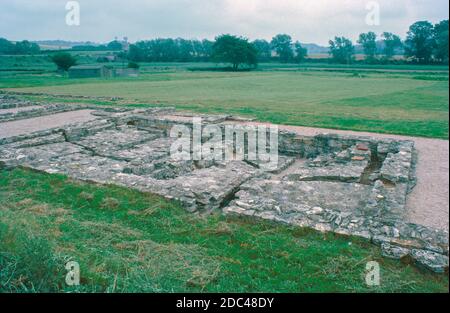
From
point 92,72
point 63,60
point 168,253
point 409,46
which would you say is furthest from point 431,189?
point 409,46

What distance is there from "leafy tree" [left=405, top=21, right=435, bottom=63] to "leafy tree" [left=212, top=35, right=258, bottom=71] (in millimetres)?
27177

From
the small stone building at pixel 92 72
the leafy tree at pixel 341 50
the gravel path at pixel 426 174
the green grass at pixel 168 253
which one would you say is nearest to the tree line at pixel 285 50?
the leafy tree at pixel 341 50

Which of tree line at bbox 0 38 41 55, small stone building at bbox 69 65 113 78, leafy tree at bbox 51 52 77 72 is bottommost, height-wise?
small stone building at bbox 69 65 113 78

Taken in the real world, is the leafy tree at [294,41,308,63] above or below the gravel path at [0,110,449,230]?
above

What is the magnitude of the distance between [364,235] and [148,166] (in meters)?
5.54

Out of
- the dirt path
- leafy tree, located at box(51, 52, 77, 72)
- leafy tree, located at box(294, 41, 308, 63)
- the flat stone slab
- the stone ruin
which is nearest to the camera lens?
the stone ruin

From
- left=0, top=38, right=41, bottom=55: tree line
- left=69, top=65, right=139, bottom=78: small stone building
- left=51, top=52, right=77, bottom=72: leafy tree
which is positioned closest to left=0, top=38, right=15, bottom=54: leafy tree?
left=0, top=38, right=41, bottom=55: tree line

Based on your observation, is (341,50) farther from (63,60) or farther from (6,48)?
(6,48)

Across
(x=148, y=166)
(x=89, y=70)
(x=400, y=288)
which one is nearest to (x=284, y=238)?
(x=400, y=288)

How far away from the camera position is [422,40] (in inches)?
2336

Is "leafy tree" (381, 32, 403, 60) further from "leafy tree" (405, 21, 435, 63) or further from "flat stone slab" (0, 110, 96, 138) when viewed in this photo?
"flat stone slab" (0, 110, 96, 138)

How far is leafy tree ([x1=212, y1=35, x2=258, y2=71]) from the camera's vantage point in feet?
221

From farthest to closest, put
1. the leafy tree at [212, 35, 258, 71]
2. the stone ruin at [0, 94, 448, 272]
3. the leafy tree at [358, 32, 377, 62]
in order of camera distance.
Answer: the leafy tree at [358, 32, 377, 62]
the leafy tree at [212, 35, 258, 71]
the stone ruin at [0, 94, 448, 272]

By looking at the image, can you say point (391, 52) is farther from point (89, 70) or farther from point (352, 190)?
point (352, 190)
